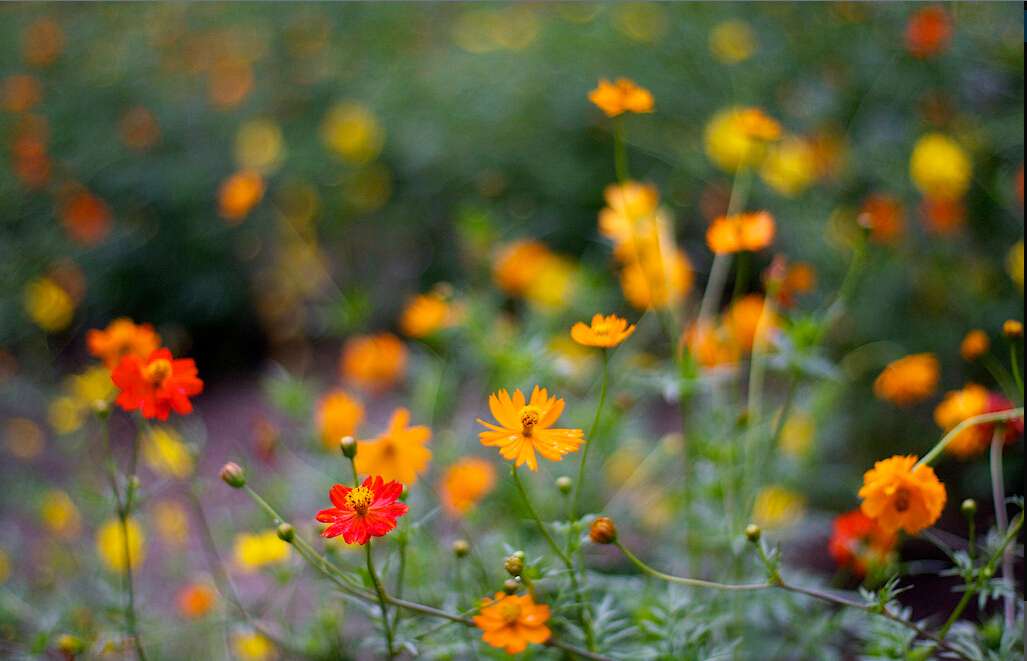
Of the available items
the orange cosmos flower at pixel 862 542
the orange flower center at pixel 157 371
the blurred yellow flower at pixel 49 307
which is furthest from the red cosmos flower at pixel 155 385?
the blurred yellow flower at pixel 49 307

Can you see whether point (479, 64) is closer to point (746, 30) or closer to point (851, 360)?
point (746, 30)

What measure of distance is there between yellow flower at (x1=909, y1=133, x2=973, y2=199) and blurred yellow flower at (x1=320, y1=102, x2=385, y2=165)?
129cm

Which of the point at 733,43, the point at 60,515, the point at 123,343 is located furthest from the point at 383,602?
the point at 733,43

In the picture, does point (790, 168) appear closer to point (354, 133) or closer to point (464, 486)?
point (464, 486)

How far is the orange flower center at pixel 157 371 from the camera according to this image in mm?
778

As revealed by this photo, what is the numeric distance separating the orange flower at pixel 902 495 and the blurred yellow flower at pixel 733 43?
1396 mm

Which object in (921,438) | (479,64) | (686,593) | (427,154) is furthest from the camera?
(479,64)

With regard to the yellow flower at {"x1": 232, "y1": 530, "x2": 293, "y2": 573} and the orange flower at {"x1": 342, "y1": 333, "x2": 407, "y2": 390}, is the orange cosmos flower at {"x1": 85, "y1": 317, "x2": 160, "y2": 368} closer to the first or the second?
the yellow flower at {"x1": 232, "y1": 530, "x2": 293, "y2": 573}

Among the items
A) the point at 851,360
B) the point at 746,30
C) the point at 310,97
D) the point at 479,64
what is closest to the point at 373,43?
the point at 310,97

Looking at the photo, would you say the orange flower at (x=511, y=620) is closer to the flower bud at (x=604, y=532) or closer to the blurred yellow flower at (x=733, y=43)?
the flower bud at (x=604, y=532)

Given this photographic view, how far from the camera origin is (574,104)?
7.96 feet

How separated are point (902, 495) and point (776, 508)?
560 mm

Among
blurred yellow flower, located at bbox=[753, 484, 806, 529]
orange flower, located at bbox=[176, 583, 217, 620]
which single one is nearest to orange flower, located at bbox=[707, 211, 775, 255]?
blurred yellow flower, located at bbox=[753, 484, 806, 529]

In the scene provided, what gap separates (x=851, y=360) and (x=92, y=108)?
7.58 ft
